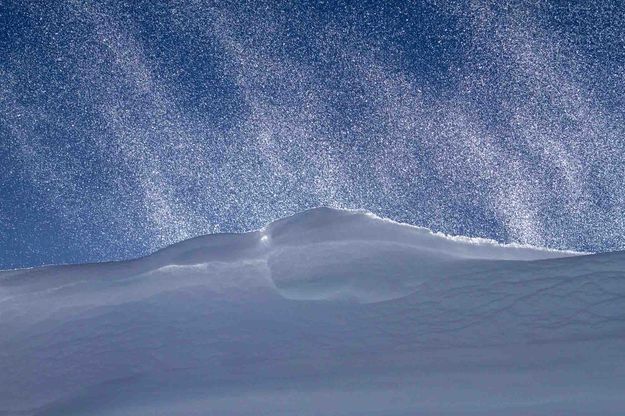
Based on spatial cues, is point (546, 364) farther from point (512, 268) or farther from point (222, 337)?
point (222, 337)

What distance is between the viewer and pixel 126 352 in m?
3.62

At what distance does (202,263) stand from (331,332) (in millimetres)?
1058

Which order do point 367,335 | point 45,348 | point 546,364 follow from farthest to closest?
point 45,348 → point 367,335 → point 546,364

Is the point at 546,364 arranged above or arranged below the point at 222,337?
below

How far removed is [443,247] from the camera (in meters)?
3.60

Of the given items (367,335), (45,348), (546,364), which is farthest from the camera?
(45,348)

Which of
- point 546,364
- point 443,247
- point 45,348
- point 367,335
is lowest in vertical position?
point 546,364

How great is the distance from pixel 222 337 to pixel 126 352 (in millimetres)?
719

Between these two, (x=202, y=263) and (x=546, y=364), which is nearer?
(x=546, y=364)

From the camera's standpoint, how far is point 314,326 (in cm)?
349

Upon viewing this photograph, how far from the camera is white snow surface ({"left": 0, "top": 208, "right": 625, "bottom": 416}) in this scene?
126 inches

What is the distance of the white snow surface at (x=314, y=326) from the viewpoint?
319 centimetres

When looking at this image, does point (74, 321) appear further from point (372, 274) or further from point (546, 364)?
point (546, 364)

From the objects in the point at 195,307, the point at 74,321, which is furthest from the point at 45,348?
the point at 195,307
